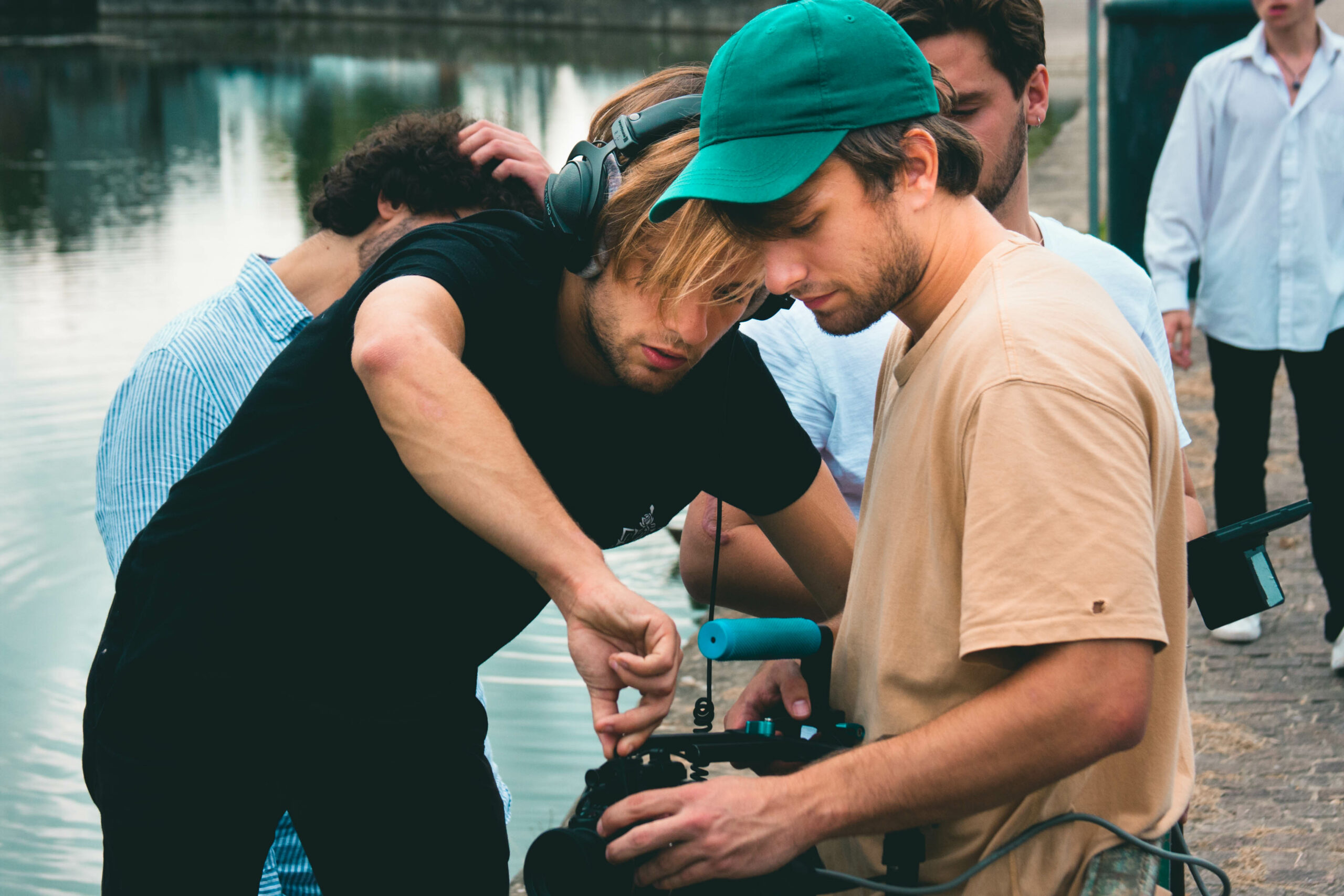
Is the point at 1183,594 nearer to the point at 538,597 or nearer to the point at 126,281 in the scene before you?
the point at 538,597

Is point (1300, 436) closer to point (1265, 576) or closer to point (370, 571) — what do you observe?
point (1265, 576)

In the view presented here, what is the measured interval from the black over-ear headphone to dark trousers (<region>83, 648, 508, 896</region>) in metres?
0.74

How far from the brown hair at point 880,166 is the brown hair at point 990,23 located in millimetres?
811

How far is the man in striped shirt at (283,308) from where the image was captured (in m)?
2.63

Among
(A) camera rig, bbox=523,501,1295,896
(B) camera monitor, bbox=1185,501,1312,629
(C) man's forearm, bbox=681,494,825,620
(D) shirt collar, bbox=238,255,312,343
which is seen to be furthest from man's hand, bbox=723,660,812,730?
(D) shirt collar, bbox=238,255,312,343

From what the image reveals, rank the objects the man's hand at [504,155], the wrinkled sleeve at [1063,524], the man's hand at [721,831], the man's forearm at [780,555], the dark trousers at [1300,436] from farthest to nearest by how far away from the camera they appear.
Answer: the dark trousers at [1300,436] < the man's hand at [504,155] < the man's forearm at [780,555] < the man's hand at [721,831] < the wrinkled sleeve at [1063,524]

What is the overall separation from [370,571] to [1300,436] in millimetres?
3758

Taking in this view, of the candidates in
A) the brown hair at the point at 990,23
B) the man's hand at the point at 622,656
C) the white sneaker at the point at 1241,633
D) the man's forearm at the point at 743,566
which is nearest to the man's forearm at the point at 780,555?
the man's forearm at the point at 743,566

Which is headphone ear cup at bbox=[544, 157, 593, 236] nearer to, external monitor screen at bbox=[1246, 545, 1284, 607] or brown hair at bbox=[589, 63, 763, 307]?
brown hair at bbox=[589, 63, 763, 307]

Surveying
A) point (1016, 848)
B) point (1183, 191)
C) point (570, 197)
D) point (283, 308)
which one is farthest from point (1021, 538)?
point (1183, 191)

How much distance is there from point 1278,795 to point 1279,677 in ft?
2.67

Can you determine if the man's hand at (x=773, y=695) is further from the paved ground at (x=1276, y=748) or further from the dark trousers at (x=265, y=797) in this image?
the paved ground at (x=1276, y=748)

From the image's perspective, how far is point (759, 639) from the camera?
5.70 ft

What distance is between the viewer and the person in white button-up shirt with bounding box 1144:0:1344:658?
15.4ft
